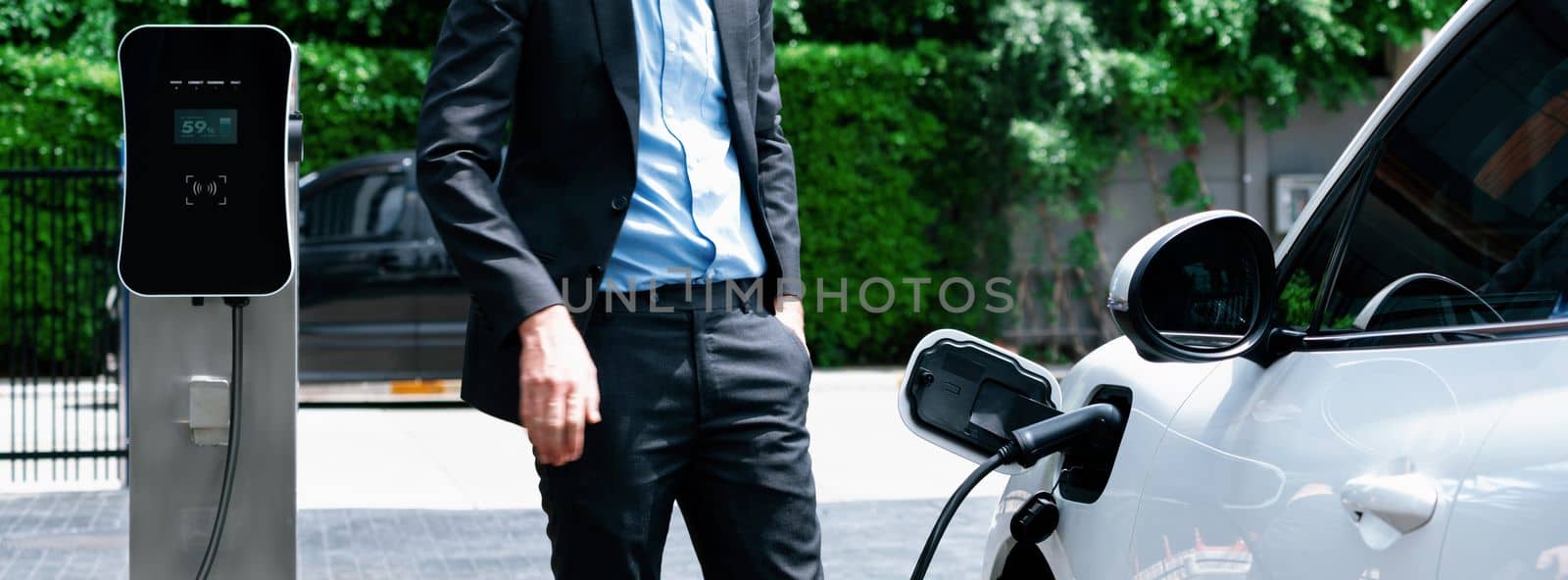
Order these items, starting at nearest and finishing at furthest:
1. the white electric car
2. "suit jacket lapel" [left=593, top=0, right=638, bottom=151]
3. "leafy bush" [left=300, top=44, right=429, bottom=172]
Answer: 1. the white electric car
2. "suit jacket lapel" [left=593, top=0, right=638, bottom=151]
3. "leafy bush" [left=300, top=44, right=429, bottom=172]

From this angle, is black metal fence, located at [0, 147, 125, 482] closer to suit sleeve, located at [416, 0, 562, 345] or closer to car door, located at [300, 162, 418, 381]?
car door, located at [300, 162, 418, 381]

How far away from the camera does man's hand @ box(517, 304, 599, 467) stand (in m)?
1.87

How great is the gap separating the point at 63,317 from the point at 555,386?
8818mm

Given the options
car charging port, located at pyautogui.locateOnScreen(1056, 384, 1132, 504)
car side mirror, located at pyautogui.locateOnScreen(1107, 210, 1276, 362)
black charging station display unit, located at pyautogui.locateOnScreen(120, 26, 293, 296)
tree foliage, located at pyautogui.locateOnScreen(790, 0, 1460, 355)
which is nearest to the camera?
car side mirror, located at pyautogui.locateOnScreen(1107, 210, 1276, 362)

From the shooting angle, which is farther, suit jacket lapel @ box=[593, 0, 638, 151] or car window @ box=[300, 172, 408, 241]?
car window @ box=[300, 172, 408, 241]

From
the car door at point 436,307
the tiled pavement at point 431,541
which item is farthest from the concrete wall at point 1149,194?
the tiled pavement at point 431,541

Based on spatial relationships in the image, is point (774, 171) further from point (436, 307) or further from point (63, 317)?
point (63, 317)

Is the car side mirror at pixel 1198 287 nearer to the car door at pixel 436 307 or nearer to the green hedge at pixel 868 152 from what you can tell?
the car door at pixel 436 307

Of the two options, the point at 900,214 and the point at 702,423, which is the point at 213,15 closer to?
the point at 900,214

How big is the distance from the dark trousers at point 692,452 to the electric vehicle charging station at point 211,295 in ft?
4.38

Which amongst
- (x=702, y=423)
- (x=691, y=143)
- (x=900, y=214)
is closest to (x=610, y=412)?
(x=702, y=423)

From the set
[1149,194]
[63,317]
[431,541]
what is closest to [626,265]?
[431,541]

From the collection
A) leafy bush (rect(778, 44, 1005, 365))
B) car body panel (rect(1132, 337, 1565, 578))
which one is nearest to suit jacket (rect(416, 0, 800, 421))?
car body panel (rect(1132, 337, 1565, 578))

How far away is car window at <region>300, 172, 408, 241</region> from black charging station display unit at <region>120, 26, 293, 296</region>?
717 centimetres
